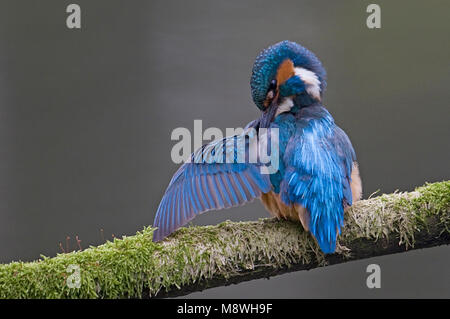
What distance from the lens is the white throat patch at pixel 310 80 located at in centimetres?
215

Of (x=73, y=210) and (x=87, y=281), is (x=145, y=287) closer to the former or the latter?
(x=87, y=281)

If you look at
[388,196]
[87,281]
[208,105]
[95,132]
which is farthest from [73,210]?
[388,196]

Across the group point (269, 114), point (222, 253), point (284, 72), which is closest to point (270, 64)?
point (284, 72)

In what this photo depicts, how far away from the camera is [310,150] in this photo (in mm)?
1956

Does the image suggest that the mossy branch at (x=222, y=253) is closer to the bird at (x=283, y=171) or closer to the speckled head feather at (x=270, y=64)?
the bird at (x=283, y=171)

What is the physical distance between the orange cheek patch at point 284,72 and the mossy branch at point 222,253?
51 centimetres

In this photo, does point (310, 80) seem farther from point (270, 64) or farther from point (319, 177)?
point (319, 177)

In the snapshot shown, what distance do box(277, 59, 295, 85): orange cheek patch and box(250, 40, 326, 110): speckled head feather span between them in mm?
12

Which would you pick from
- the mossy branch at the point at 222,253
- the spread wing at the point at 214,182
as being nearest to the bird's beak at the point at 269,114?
the spread wing at the point at 214,182

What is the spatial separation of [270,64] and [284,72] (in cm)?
6

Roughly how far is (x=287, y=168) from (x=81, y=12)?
7.36ft

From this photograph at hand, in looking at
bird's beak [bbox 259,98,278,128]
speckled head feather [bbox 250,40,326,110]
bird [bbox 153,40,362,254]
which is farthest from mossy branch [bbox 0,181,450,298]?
speckled head feather [bbox 250,40,326,110]

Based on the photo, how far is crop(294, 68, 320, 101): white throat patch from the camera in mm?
2152

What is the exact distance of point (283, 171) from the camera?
197 centimetres
